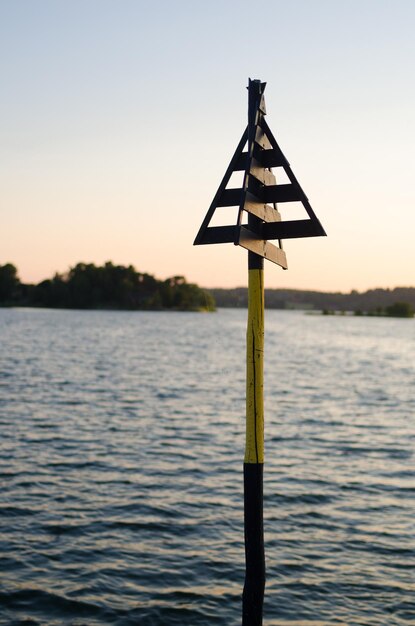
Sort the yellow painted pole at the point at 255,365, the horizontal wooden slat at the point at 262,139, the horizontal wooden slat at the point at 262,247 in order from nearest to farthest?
the horizontal wooden slat at the point at 262,247 → the horizontal wooden slat at the point at 262,139 → the yellow painted pole at the point at 255,365

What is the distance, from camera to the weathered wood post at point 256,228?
8438 millimetres

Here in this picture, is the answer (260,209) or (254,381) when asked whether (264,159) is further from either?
(254,381)

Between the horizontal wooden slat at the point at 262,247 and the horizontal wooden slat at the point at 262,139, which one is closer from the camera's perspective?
the horizontal wooden slat at the point at 262,247

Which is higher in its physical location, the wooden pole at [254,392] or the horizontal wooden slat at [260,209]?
the horizontal wooden slat at [260,209]

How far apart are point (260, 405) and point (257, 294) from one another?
139 cm

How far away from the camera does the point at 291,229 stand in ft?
28.6

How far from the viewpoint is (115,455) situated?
23953mm

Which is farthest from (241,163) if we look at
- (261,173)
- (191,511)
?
(191,511)

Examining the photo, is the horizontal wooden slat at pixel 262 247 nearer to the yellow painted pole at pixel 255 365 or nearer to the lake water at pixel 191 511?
the yellow painted pole at pixel 255 365

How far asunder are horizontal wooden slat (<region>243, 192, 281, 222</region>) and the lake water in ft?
22.8

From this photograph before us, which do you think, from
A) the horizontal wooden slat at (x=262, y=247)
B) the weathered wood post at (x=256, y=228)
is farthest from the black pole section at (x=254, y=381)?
the horizontal wooden slat at (x=262, y=247)

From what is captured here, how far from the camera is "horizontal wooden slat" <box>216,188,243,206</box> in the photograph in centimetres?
845

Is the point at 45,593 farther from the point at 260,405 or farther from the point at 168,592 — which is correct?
the point at 260,405

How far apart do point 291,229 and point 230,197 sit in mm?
861
